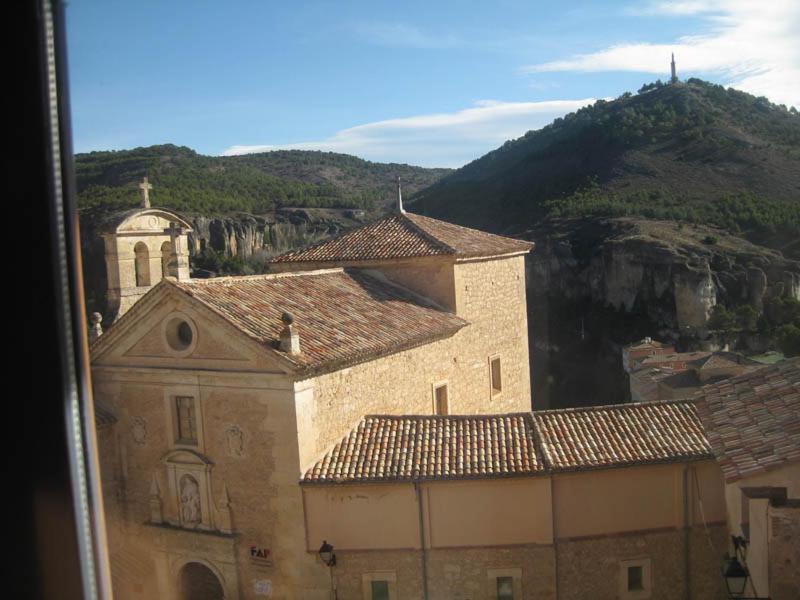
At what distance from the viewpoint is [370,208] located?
154 ft

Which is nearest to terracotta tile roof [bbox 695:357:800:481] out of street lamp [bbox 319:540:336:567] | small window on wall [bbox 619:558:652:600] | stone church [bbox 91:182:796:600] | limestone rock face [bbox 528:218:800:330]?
stone church [bbox 91:182:796:600]

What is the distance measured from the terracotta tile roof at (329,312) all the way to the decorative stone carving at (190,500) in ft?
6.77

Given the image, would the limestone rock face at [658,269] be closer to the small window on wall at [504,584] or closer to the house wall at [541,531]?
the house wall at [541,531]

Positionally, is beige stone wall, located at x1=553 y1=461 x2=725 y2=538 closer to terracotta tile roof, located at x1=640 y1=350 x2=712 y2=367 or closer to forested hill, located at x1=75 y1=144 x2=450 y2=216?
forested hill, located at x1=75 y1=144 x2=450 y2=216

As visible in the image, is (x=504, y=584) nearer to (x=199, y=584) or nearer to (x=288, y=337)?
(x=288, y=337)

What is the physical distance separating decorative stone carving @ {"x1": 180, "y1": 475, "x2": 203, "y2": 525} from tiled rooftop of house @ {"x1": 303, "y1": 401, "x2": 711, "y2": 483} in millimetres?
1525

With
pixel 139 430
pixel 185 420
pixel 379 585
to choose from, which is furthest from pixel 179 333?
pixel 379 585

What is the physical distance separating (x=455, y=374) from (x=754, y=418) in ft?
19.6

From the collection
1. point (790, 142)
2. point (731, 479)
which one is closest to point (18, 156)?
point (731, 479)

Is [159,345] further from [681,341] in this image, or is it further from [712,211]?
[712,211]

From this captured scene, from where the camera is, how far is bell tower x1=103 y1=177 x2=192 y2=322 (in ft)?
34.5

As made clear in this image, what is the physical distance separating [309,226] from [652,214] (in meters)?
19.7

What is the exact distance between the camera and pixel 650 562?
29.9 feet

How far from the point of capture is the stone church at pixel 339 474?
29.7 feet
